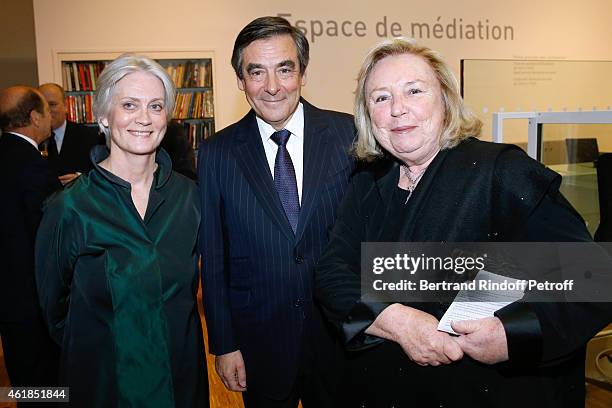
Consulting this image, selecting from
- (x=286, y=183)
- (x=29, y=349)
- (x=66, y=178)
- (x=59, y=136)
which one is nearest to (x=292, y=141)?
(x=286, y=183)

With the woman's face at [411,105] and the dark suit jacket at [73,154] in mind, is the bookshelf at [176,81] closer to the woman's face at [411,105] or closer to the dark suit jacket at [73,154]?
the dark suit jacket at [73,154]

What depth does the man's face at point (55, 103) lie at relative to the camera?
4.61 metres

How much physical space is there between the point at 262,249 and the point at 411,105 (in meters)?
0.78

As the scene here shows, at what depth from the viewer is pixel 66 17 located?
573 centimetres

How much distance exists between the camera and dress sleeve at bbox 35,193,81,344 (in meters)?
1.68

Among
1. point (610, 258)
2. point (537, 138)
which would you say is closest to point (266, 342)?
point (610, 258)

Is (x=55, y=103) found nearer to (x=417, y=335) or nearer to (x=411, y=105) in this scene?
(x=411, y=105)

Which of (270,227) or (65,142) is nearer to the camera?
(270,227)

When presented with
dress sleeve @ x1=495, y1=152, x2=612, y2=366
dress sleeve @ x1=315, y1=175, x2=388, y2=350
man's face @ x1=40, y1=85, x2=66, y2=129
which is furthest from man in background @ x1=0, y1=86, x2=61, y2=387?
dress sleeve @ x1=495, y1=152, x2=612, y2=366

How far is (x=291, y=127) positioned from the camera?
201 centimetres

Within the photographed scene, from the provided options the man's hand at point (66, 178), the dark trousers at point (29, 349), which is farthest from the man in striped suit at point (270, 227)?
the man's hand at point (66, 178)

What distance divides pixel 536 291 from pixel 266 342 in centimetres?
104

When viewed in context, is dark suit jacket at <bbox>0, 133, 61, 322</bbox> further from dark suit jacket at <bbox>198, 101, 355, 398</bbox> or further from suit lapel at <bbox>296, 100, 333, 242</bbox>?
suit lapel at <bbox>296, 100, 333, 242</bbox>

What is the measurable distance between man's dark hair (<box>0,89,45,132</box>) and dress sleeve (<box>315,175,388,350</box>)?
2311mm
